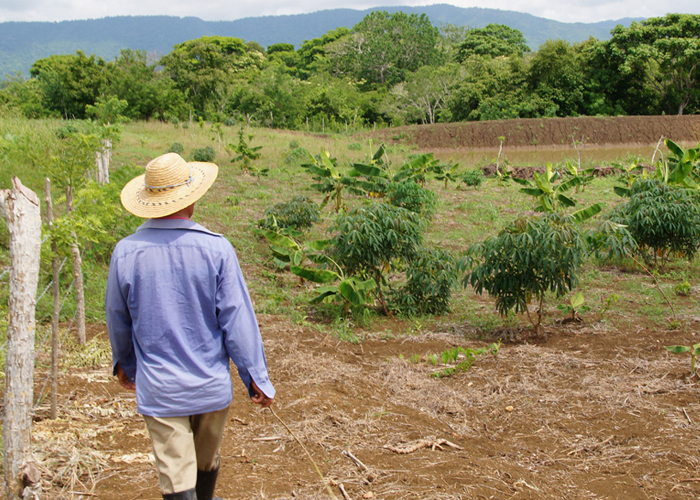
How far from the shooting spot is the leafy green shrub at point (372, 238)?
6531 mm

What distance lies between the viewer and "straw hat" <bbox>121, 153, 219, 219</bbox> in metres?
2.31

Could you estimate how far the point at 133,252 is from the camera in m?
2.24

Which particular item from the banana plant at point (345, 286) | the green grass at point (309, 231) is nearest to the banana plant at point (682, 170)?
the green grass at point (309, 231)

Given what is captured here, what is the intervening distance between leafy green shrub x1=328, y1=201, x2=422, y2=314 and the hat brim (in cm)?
403

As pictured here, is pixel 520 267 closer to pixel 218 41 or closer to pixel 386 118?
pixel 386 118

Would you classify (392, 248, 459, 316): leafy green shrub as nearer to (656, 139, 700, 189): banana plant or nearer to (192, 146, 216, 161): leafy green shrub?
(656, 139, 700, 189): banana plant

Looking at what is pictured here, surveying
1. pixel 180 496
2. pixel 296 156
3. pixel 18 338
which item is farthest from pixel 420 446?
pixel 296 156

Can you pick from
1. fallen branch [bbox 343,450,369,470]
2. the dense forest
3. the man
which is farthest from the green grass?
the dense forest

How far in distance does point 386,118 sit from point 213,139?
2185 cm

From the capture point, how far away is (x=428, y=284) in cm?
683

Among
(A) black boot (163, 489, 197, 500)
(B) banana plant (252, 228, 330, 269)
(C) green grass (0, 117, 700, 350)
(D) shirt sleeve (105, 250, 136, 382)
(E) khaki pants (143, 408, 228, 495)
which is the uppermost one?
(D) shirt sleeve (105, 250, 136, 382)

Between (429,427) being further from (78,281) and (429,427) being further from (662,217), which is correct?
(662,217)

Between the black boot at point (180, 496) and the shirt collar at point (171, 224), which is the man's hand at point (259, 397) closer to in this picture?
the black boot at point (180, 496)

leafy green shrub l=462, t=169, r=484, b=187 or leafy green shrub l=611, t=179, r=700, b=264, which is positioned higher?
leafy green shrub l=611, t=179, r=700, b=264
